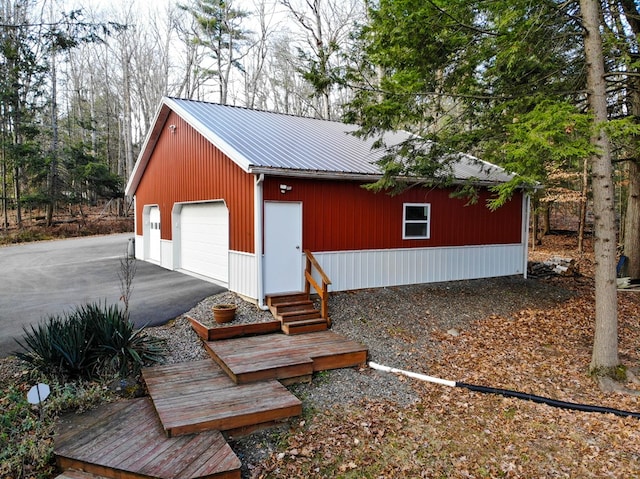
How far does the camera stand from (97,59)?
98.0ft

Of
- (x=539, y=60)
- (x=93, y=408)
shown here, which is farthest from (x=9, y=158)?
(x=539, y=60)

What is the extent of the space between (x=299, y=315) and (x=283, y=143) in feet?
13.8

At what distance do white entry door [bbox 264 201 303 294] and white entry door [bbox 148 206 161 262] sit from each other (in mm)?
6712

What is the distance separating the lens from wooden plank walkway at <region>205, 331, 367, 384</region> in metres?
5.32

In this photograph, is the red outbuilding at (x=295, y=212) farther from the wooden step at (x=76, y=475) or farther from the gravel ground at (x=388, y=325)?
the wooden step at (x=76, y=475)

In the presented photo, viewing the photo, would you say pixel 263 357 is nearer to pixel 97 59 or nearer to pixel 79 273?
pixel 79 273

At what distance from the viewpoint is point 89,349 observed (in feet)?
16.8

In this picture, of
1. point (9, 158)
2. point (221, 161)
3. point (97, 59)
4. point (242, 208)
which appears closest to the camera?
point (242, 208)

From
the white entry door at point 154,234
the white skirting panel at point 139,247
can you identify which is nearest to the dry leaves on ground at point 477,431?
the white entry door at point 154,234

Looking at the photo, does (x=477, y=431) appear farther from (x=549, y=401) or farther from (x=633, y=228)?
(x=633, y=228)

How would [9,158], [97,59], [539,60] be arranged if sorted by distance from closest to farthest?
[539,60] → [9,158] → [97,59]

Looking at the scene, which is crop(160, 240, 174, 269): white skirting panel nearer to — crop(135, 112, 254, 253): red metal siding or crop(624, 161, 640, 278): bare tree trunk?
crop(135, 112, 254, 253): red metal siding

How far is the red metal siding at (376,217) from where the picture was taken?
331 inches

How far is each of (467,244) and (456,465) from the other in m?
7.99
